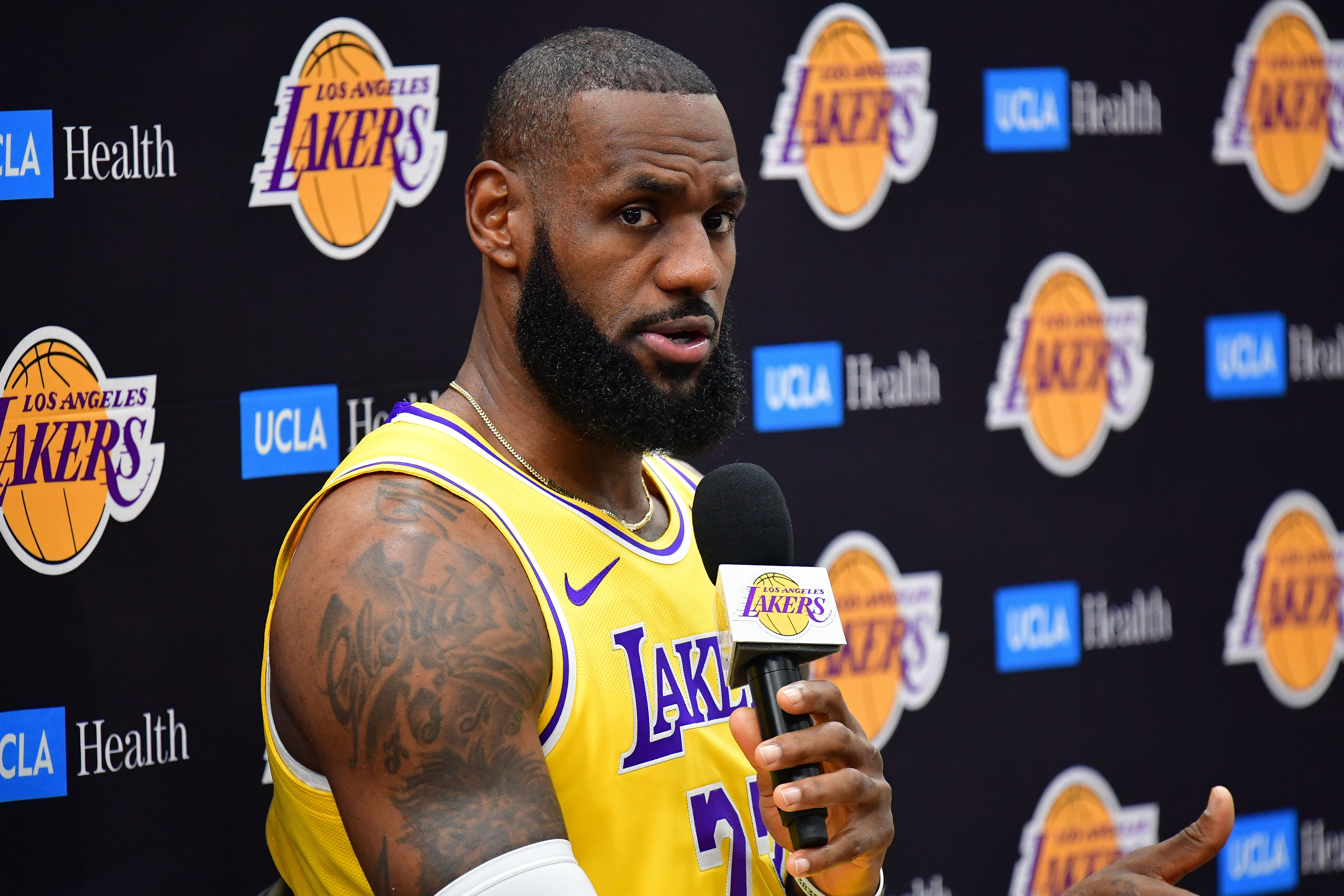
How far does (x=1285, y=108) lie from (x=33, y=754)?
2.37 metres

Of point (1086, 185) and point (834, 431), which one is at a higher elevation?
point (1086, 185)

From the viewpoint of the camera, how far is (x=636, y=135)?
134 cm

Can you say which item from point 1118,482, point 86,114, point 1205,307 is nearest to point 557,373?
point 86,114

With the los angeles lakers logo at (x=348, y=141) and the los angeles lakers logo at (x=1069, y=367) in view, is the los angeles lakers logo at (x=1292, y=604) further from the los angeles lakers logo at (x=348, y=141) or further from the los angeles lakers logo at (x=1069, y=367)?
the los angeles lakers logo at (x=348, y=141)

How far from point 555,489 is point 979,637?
3.87ft

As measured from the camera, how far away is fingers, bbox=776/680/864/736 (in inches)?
40.9

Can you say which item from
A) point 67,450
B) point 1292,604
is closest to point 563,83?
point 67,450

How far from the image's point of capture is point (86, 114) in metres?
1.72

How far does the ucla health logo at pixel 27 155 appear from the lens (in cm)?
169

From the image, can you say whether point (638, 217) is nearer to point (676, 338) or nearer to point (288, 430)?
point (676, 338)

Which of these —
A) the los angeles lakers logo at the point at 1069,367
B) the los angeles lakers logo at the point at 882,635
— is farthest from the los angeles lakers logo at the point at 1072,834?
the los angeles lakers logo at the point at 1069,367

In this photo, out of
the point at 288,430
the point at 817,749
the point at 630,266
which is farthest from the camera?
the point at 288,430

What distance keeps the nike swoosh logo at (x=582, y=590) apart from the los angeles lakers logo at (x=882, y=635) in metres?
0.94

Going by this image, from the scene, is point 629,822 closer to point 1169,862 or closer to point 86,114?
point 1169,862
